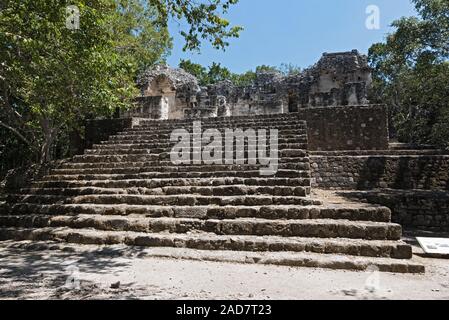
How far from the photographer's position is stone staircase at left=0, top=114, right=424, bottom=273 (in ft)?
16.4

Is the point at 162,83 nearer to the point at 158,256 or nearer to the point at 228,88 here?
the point at 228,88

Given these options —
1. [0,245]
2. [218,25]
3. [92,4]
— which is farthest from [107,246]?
[92,4]

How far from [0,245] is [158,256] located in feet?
10.3

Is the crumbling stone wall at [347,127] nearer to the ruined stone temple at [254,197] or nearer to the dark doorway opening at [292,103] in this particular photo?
the ruined stone temple at [254,197]

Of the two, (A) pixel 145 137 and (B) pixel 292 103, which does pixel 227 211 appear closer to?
(A) pixel 145 137

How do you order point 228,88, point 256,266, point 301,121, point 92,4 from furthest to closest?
point 228,88 → point 301,121 → point 92,4 → point 256,266

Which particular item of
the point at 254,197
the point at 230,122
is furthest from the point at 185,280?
the point at 230,122

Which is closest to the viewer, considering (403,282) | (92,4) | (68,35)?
(403,282)

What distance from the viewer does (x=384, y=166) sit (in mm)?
8945

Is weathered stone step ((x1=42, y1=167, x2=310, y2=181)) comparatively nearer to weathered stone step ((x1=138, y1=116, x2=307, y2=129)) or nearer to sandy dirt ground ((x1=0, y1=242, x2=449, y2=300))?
sandy dirt ground ((x1=0, y1=242, x2=449, y2=300))

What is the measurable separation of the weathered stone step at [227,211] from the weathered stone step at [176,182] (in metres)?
0.81

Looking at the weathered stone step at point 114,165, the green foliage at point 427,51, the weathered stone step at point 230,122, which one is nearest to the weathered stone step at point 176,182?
the weathered stone step at point 114,165

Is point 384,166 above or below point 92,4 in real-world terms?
below

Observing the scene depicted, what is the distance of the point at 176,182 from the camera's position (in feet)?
23.7
